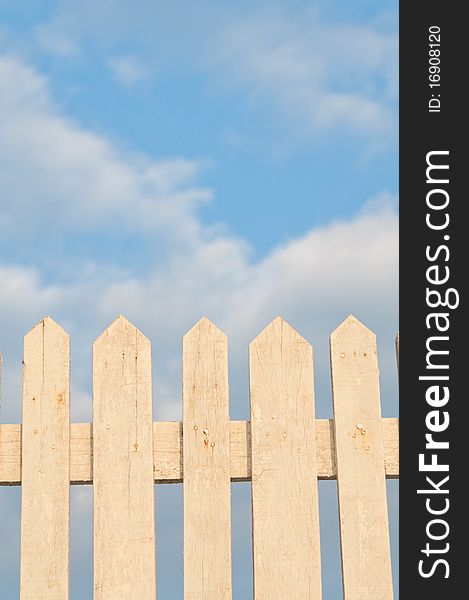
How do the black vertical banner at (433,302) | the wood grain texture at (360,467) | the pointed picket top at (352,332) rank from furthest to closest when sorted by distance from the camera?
the pointed picket top at (352,332) < the wood grain texture at (360,467) < the black vertical banner at (433,302)

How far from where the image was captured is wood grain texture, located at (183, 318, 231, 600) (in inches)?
154

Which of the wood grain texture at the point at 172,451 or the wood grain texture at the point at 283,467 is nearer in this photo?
Result: the wood grain texture at the point at 283,467

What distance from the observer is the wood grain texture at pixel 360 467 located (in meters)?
3.97

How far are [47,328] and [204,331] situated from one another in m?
0.80

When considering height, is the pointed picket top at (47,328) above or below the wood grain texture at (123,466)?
above

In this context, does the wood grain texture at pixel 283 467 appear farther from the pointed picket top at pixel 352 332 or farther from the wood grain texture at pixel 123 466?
the wood grain texture at pixel 123 466

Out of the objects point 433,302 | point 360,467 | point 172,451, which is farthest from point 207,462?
point 433,302

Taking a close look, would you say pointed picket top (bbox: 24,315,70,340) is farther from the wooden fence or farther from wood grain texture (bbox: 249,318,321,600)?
wood grain texture (bbox: 249,318,321,600)

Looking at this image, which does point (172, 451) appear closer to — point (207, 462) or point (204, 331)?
point (207, 462)

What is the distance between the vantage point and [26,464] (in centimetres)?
409

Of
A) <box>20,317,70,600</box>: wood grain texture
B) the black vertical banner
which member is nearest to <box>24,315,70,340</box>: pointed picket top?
<box>20,317,70,600</box>: wood grain texture

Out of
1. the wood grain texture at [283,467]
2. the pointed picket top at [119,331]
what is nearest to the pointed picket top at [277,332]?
the wood grain texture at [283,467]

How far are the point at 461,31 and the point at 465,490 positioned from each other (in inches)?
89.8

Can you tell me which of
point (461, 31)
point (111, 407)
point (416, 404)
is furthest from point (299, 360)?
point (461, 31)
